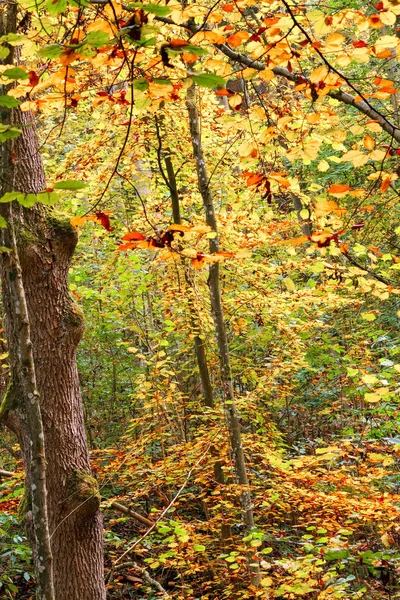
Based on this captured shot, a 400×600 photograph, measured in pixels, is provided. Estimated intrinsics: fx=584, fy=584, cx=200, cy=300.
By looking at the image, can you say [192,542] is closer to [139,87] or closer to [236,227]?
[236,227]

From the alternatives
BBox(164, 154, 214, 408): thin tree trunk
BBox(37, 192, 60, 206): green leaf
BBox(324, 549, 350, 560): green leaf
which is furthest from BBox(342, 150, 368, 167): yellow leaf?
BBox(164, 154, 214, 408): thin tree trunk

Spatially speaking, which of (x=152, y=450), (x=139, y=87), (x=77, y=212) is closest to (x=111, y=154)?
(x=77, y=212)

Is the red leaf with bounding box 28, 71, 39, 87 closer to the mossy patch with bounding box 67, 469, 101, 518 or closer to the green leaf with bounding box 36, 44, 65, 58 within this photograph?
the green leaf with bounding box 36, 44, 65, 58

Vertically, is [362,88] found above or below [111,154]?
above

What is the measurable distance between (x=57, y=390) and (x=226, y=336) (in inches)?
76.8

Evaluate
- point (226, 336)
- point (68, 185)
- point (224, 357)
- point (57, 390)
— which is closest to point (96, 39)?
point (68, 185)

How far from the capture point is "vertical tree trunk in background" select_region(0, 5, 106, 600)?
12.1ft

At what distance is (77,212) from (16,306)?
4842 millimetres

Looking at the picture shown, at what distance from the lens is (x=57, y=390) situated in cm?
380

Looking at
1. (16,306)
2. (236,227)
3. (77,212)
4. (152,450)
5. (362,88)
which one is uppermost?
(362,88)

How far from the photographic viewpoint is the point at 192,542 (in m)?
5.05

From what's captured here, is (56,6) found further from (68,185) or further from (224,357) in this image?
(224,357)

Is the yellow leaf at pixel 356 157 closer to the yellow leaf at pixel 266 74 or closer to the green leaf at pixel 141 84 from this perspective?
the yellow leaf at pixel 266 74

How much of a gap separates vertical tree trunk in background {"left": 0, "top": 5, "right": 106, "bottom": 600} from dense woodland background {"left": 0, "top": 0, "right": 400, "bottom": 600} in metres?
0.09
